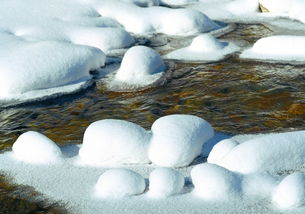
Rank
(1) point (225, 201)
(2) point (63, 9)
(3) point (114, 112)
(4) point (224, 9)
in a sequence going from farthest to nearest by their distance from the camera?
(4) point (224, 9) → (2) point (63, 9) → (3) point (114, 112) → (1) point (225, 201)

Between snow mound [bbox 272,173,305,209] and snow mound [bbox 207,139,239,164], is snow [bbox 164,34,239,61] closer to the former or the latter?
snow mound [bbox 207,139,239,164]

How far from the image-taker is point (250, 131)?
3867 millimetres

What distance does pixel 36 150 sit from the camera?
11.5 feet

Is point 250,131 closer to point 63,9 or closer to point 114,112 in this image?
point 114,112

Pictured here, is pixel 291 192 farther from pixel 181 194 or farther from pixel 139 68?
pixel 139 68

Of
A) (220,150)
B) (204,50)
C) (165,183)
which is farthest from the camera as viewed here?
(204,50)

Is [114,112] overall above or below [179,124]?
below

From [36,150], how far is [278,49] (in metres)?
2.81

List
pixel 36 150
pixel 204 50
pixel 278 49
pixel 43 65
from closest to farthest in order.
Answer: pixel 36 150, pixel 43 65, pixel 278 49, pixel 204 50

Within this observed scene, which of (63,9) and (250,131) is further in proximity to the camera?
(63,9)

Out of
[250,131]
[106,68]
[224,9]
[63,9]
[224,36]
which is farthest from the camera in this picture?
[224,9]

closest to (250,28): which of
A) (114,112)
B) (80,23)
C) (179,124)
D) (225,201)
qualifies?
(80,23)

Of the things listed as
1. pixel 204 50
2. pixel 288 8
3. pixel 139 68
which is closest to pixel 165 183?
pixel 139 68

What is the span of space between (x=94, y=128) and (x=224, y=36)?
3.09 meters
